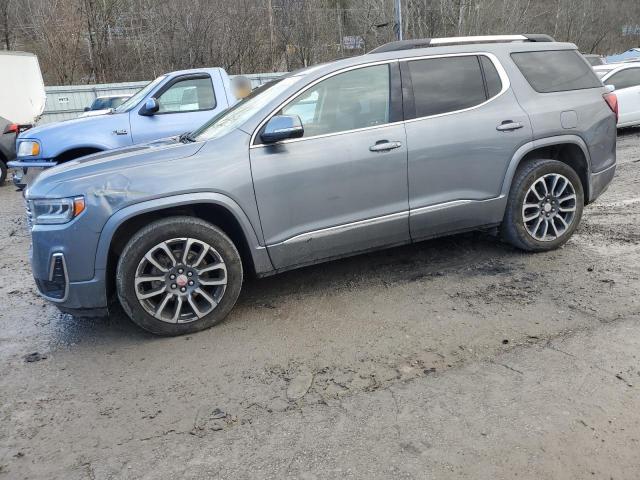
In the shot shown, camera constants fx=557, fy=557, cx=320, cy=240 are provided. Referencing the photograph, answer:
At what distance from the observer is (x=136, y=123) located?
779 cm

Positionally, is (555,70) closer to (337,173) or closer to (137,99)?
(337,173)

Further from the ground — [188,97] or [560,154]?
[188,97]

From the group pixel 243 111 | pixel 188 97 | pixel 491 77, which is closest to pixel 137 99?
pixel 188 97

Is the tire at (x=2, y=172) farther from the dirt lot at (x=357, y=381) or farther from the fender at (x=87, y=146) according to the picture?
the dirt lot at (x=357, y=381)

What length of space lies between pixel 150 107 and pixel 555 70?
17.1ft

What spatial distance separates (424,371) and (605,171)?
3248 mm

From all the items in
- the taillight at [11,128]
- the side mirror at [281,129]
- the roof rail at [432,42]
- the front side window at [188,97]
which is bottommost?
the taillight at [11,128]

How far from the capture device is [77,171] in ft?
12.8

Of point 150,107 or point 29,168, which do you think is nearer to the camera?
point 29,168

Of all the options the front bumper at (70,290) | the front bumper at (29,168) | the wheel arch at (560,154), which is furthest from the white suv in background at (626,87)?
the front bumper at (70,290)

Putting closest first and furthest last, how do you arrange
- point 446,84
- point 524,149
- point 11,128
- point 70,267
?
point 70,267
point 446,84
point 524,149
point 11,128

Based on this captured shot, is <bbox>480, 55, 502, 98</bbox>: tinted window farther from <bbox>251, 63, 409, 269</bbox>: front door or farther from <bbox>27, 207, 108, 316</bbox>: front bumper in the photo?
A: <bbox>27, 207, 108, 316</bbox>: front bumper

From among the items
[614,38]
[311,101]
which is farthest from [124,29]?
[614,38]

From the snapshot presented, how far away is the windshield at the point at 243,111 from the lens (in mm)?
4289
